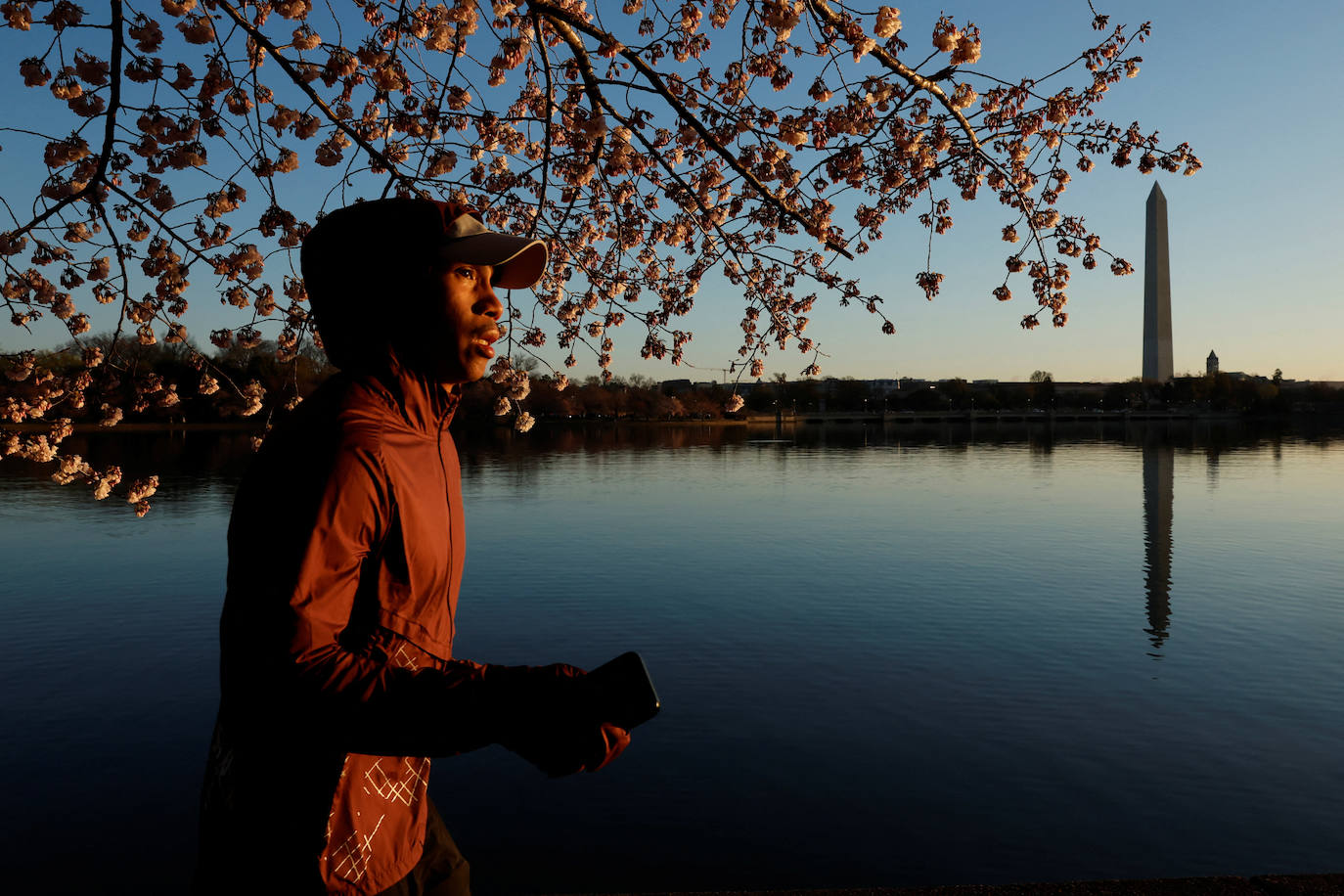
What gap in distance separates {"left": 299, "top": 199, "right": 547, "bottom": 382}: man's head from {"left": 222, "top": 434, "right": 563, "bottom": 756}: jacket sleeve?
1.50 ft

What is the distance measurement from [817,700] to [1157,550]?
13.2 metres

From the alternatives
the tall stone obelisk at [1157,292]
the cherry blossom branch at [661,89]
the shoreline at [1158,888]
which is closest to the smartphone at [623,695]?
the shoreline at [1158,888]

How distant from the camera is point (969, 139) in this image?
240 inches

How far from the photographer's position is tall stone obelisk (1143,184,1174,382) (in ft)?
275

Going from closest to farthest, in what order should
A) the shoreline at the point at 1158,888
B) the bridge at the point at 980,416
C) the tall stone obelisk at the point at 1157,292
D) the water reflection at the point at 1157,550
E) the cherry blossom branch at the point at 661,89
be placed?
the shoreline at the point at 1158,888, the cherry blossom branch at the point at 661,89, the water reflection at the point at 1157,550, the tall stone obelisk at the point at 1157,292, the bridge at the point at 980,416

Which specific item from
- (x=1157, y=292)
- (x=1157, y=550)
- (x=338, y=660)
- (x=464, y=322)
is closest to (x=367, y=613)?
(x=338, y=660)

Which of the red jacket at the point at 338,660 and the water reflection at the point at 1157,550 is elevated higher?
the red jacket at the point at 338,660

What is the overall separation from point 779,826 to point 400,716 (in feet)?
23.9

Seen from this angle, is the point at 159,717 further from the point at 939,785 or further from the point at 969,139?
the point at 969,139

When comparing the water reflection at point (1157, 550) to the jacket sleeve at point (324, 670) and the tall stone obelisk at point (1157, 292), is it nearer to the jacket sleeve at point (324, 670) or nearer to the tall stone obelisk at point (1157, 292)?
the jacket sleeve at point (324, 670)

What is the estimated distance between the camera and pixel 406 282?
2.04m

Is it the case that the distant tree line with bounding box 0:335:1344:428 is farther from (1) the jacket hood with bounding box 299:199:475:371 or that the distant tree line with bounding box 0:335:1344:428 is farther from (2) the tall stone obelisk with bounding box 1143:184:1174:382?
(2) the tall stone obelisk with bounding box 1143:184:1174:382

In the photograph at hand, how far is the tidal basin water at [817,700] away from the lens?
8.05m

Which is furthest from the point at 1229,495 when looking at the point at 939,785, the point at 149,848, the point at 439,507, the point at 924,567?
the point at 439,507
